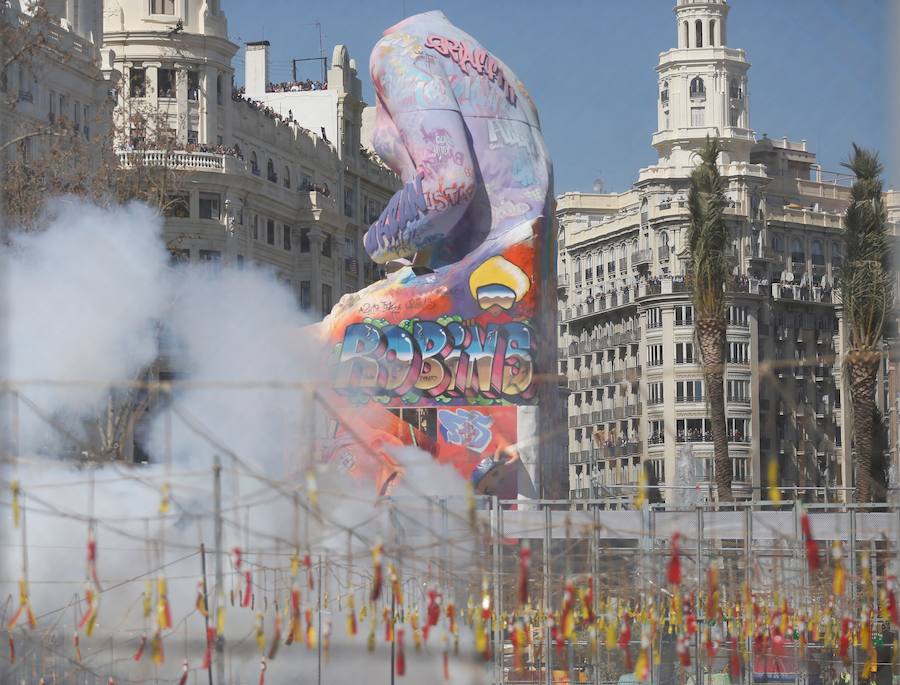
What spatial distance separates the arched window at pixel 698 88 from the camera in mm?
137750

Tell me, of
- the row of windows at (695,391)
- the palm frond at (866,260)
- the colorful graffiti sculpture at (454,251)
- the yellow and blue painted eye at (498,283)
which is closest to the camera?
the colorful graffiti sculpture at (454,251)

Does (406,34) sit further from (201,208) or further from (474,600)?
(201,208)

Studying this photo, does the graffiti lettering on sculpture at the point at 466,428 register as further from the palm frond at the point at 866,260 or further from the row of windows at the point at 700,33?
the row of windows at the point at 700,33

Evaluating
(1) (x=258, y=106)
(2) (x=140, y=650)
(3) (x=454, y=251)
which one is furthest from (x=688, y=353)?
(2) (x=140, y=650)

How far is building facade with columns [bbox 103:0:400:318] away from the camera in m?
87.6

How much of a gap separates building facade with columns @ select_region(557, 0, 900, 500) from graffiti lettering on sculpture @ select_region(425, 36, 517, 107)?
197ft

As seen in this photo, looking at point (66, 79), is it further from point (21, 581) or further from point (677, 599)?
point (21, 581)

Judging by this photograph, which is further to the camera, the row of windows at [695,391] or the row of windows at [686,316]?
the row of windows at [686,316]

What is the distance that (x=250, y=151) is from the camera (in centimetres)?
9475

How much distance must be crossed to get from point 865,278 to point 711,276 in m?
7.89

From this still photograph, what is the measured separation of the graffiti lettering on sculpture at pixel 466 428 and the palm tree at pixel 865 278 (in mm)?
8828

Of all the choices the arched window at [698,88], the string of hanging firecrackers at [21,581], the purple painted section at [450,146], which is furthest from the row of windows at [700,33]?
the string of hanging firecrackers at [21,581]

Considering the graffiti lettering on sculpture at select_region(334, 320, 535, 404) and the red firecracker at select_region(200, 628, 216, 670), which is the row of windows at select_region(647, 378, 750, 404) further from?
the red firecracker at select_region(200, 628, 216, 670)

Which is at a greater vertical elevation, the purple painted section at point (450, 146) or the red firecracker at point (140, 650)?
the purple painted section at point (450, 146)
